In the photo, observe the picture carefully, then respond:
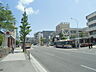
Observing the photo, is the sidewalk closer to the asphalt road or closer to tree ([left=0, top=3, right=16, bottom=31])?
the asphalt road

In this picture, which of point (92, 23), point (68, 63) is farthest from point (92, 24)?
point (68, 63)

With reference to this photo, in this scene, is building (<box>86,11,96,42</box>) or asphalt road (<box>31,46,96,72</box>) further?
building (<box>86,11,96,42</box>)

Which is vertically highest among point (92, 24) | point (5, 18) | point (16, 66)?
point (92, 24)

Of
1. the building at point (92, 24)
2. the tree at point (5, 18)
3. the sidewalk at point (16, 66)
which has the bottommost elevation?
the sidewalk at point (16, 66)

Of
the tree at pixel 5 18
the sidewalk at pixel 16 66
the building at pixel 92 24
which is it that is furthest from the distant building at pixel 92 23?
the tree at pixel 5 18

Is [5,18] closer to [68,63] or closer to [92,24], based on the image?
[68,63]

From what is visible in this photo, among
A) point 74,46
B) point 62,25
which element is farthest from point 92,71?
point 62,25

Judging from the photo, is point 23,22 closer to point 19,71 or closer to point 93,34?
point 19,71

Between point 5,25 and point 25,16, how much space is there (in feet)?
77.3

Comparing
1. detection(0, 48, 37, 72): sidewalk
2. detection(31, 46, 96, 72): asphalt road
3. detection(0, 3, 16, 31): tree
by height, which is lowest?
detection(31, 46, 96, 72): asphalt road

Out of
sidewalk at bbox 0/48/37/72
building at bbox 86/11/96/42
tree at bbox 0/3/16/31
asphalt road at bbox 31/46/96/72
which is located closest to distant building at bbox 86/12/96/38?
building at bbox 86/11/96/42

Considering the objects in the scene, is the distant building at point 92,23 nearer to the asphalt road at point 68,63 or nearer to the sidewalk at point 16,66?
the asphalt road at point 68,63

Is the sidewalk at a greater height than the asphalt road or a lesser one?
greater

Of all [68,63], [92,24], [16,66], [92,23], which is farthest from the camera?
[92,24]
